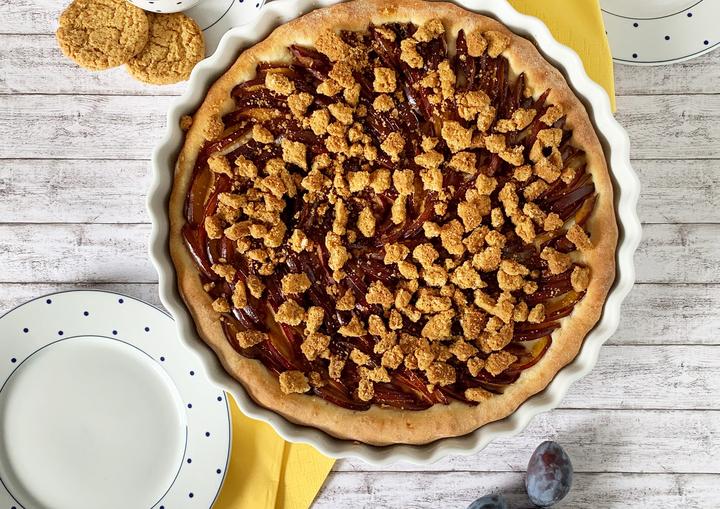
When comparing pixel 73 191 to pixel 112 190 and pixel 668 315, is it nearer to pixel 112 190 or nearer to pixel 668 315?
pixel 112 190

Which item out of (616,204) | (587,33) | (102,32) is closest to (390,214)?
(616,204)

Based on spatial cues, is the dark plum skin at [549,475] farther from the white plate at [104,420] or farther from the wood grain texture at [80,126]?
the wood grain texture at [80,126]

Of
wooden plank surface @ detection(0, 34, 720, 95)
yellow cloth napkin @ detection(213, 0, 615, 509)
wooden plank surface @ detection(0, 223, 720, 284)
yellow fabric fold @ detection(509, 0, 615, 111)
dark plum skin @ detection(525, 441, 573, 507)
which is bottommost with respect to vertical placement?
yellow cloth napkin @ detection(213, 0, 615, 509)

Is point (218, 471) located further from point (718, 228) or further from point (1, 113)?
point (718, 228)

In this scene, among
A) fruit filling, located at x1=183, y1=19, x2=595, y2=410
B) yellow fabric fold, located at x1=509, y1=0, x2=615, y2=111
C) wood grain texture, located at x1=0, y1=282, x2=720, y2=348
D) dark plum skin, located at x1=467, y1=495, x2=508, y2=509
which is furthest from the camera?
wood grain texture, located at x1=0, y1=282, x2=720, y2=348

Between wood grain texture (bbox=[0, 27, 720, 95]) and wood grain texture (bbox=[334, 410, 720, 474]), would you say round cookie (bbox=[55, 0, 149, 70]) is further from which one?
wood grain texture (bbox=[334, 410, 720, 474])

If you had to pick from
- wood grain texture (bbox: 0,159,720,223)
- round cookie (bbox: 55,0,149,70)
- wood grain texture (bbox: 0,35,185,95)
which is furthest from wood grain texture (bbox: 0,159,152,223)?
round cookie (bbox: 55,0,149,70)

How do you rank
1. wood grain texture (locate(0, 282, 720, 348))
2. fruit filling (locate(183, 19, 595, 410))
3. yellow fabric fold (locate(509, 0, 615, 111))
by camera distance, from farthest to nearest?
wood grain texture (locate(0, 282, 720, 348))
yellow fabric fold (locate(509, 0, 615, 111))
fruit filling (locate(183, 19, 595, 410))
